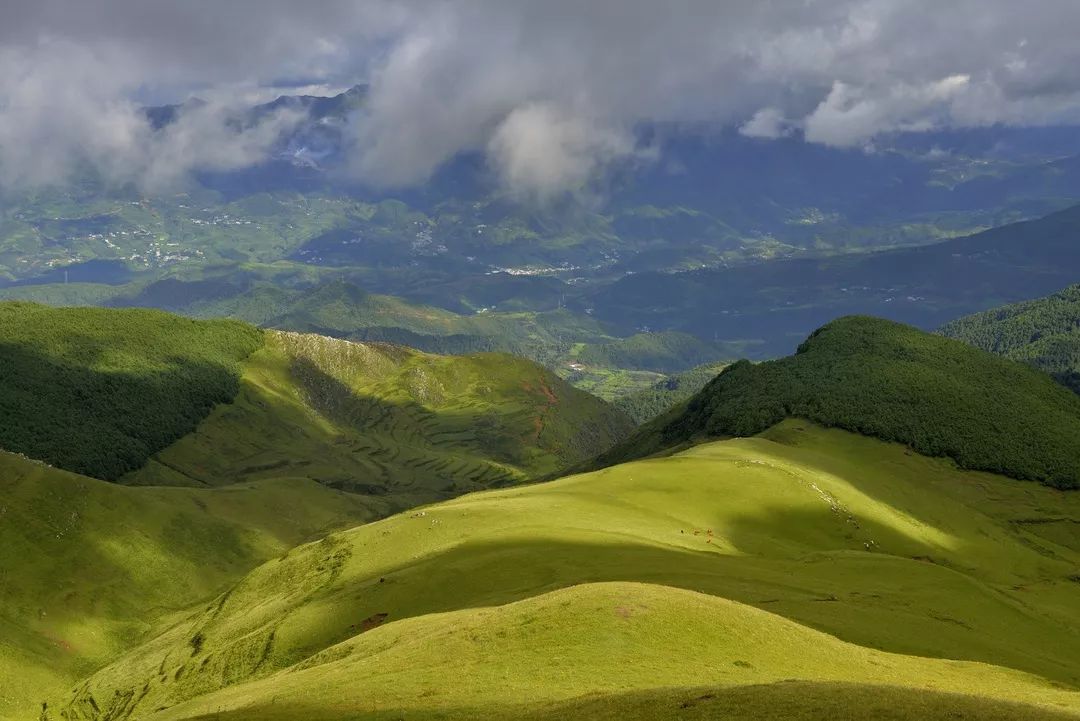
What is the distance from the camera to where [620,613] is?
187 feet

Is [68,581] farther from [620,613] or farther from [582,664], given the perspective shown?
[582,664]

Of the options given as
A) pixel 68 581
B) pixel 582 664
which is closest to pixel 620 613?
pixel 582 664

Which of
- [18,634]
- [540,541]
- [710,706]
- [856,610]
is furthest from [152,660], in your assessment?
[710,706]

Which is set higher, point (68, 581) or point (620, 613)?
point (620, 613)

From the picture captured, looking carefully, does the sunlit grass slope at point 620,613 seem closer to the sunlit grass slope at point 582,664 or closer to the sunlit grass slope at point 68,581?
the sunlit grass slope at point 582,664

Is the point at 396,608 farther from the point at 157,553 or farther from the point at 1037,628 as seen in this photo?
the point at 157,553

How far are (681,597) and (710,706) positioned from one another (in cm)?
2182

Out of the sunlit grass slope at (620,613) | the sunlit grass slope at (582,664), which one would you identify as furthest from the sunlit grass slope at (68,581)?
the sunlit grass slope at (582,664)

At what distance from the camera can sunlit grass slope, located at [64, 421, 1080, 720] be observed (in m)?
50.9

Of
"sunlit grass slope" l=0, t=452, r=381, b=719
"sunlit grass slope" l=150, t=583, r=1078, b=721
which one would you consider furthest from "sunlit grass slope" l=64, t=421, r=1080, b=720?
"sunlit grass slope" l=0, t=452, r=381, b=719

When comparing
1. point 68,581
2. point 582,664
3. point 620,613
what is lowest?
point 68,581

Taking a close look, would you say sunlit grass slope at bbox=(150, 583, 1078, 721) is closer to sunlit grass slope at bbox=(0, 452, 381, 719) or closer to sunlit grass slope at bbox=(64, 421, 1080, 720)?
sunlit grass slope at bbox=(64, 421, 1080, 720)

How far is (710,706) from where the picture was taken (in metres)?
38.1

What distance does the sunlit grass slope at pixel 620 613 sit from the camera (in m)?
50.9
